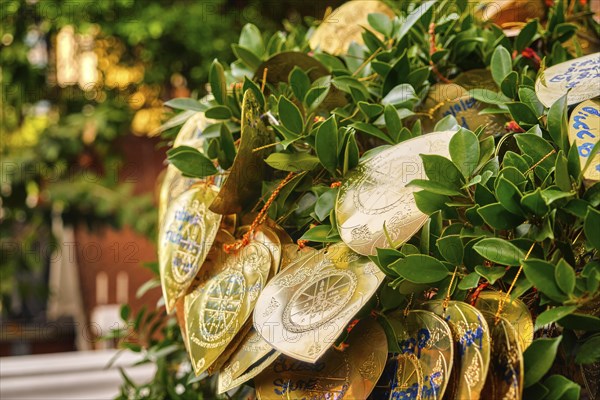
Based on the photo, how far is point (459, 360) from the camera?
464 millimetres

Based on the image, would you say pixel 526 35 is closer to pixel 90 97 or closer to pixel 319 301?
pixel 319 301

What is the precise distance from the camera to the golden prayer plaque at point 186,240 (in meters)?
0.66

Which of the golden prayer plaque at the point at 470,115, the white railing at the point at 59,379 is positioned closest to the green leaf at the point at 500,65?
the golden prayer plaque at the point at 470,115

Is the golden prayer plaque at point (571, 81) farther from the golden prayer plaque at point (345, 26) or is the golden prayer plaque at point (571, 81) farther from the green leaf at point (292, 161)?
the golden prayer plaque at point (345, 26)

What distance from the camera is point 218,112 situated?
0.69 m

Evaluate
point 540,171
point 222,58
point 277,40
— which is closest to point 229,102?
point 277,40

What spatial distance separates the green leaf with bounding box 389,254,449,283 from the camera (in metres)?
0.48

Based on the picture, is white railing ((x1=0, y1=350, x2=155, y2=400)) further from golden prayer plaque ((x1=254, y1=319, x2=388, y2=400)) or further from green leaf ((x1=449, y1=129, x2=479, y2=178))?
green leaf ((x1=449, y1=129, x2=479, y2=178))

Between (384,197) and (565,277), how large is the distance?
0.54 feet

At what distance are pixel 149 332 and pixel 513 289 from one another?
626 millimetres

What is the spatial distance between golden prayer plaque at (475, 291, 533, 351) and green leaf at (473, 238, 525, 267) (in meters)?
0.03

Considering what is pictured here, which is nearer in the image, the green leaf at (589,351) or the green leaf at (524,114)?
the green leaf at (589,351)

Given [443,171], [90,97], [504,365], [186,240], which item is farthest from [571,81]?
[90,97]

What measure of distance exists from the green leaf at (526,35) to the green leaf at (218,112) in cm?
31
